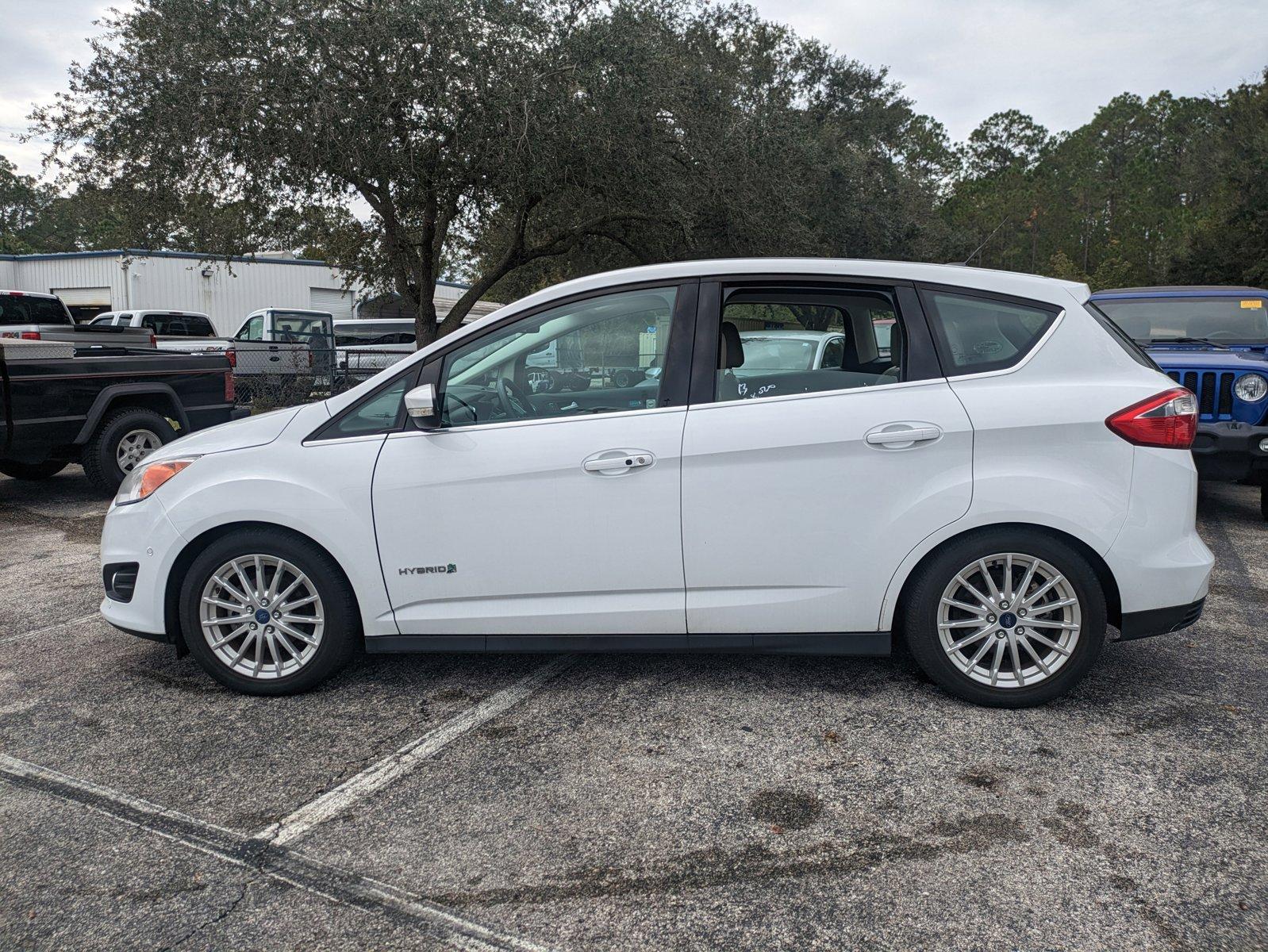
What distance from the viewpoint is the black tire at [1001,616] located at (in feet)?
12.1

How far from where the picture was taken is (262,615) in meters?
4.02

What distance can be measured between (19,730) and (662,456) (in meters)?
2.74

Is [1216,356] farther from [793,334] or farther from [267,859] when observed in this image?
[267,859]

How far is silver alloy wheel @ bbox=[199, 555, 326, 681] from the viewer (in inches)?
157

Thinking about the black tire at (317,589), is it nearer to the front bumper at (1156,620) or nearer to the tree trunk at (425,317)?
the front bumper at (1156,620)

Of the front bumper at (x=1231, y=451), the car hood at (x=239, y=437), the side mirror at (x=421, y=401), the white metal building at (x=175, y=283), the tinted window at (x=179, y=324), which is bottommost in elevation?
the front bumper at (x=1231, y=451)

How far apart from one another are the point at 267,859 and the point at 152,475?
A: 6.41 ft

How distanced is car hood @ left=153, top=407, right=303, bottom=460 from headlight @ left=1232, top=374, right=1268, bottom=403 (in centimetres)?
662

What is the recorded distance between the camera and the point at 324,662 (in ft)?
13.1

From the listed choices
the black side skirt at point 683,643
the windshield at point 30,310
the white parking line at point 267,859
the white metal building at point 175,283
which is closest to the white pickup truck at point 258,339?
the windshield at point 30,310

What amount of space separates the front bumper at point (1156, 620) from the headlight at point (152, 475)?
380cm

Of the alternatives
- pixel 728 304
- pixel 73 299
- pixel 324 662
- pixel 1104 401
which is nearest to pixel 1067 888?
pixel 1104 401

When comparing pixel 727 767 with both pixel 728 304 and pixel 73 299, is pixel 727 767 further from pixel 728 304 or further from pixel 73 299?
pixel 73 299

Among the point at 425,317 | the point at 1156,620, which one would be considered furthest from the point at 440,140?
the point at 1156,620
